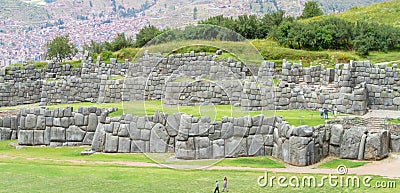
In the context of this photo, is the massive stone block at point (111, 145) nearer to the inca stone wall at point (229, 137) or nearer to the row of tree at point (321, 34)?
the inca stone wall at point (229, 137)

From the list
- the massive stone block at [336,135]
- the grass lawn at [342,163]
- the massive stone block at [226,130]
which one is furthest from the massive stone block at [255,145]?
the grass lawn at [342,163]

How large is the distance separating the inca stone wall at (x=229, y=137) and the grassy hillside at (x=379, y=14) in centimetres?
3311

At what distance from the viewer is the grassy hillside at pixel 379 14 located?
64.0 metres

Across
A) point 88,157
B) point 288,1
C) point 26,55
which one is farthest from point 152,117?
point 288,1

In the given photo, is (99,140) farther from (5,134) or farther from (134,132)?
(5,134)

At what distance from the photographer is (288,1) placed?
95750 millimetres

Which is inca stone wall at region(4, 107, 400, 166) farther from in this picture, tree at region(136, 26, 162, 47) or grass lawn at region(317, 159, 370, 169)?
tree at region(136, 26, 162, 47)

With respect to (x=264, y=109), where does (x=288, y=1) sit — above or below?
above

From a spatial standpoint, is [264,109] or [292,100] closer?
[264,109]

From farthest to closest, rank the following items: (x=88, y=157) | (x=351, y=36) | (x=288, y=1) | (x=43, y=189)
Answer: (x=288, y=1)
(x=351, y=36)
(x=88, y=157)
(x=43, y=189)

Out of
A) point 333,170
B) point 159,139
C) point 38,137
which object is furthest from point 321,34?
point 333,170

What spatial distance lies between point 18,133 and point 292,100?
1407cm

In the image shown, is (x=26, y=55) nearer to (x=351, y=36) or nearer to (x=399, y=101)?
(x=351, y=36)

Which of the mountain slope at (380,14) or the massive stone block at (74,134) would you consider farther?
the mountain slope at (380,14)
